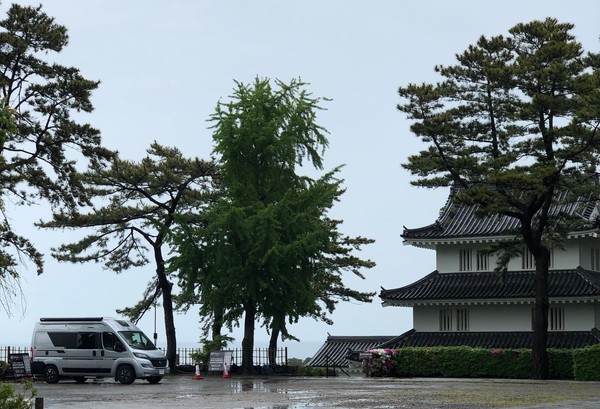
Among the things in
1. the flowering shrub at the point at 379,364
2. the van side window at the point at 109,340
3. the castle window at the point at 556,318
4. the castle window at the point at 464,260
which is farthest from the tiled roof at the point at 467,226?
the van side window at the point at 109,340

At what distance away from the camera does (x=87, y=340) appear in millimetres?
43625

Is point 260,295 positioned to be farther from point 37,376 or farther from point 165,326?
point 37,376

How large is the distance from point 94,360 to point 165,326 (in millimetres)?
16374

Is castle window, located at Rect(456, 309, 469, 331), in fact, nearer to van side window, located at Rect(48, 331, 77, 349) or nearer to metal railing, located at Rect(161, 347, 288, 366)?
metal railing, located at Rect(161, 347, 288, 366)

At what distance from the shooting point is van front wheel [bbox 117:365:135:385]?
1667 inches

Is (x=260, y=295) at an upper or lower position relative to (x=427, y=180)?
lower

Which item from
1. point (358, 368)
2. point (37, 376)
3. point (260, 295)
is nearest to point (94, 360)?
point (37, 376)

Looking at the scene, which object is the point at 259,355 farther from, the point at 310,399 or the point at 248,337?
the point at 310,399

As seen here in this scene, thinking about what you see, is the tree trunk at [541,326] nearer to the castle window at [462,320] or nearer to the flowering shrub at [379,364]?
the flowering shrub at [379,364]

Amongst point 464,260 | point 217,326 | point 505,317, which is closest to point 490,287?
point 505,317

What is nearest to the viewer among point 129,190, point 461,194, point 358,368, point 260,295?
point 461,194

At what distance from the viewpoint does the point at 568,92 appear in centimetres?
4859

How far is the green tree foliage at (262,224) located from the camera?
173ft

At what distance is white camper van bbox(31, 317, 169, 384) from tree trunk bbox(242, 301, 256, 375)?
10.6 meters
